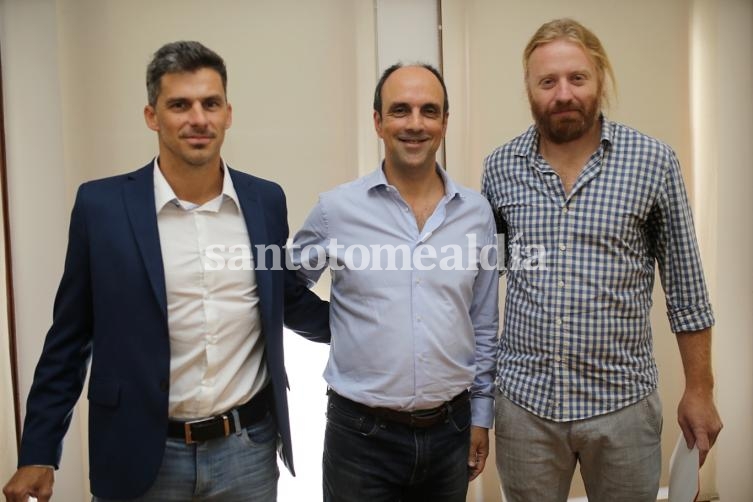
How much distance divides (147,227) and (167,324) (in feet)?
0.74

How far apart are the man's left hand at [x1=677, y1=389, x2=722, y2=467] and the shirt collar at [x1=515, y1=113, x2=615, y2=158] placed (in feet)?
2.35

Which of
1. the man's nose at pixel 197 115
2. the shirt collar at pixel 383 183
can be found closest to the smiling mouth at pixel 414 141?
the shirt collar at pixel 383 183

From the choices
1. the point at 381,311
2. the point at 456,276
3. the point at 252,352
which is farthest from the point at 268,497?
the point at 456,276

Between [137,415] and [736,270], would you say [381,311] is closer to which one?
[137,415]

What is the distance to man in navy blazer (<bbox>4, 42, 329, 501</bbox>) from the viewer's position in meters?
1.39

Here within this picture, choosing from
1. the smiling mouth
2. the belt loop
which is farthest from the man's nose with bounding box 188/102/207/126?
the belt loop

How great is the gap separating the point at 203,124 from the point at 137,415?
0.68 meters

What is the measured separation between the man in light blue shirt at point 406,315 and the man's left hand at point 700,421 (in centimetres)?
51

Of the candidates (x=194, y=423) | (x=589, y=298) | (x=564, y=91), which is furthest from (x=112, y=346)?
(x=564, y=91)

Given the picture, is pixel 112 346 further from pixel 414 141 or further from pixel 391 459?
pixel 414 141

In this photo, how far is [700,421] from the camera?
1610 mm

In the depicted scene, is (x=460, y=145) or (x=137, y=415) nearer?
(x=137, y=415)

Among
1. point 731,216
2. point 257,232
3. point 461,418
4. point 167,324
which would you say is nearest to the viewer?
point 167,324

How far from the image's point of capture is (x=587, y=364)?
1.57m
